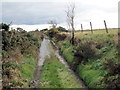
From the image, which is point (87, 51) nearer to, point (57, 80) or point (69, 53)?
point (57, 80)

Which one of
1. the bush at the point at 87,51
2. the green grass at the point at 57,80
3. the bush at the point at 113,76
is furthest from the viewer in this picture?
the bush at the point at 87,51

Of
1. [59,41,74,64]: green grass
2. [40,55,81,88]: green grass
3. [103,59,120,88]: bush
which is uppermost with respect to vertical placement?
[103,59,120,88]: bush

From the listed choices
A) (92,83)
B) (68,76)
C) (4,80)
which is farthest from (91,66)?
(4,80)

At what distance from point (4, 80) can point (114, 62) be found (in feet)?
30.5

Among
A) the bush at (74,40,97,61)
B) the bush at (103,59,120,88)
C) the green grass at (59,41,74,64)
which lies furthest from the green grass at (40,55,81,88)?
the green grass at (59,41,74,64)

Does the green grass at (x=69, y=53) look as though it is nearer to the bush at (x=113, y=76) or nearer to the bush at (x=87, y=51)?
the bush at (x=87, y=51)

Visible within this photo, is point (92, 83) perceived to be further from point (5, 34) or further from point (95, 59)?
point (5, 34)

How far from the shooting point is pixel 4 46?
104ft

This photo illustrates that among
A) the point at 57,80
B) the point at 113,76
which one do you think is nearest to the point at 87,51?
the point at 57,80

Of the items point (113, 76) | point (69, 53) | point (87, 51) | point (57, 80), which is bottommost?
point (57, 80)

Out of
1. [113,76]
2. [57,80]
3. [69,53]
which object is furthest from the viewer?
[69,53]

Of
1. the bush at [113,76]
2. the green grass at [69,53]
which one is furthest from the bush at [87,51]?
the bush at [113,76]

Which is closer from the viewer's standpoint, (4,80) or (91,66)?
(4,80)

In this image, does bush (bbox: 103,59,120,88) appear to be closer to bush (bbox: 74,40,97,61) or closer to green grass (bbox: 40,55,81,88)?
green grass (bbox: 40,55,81,88)
